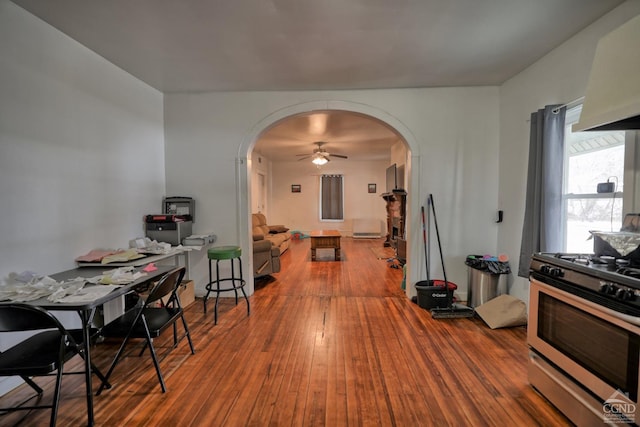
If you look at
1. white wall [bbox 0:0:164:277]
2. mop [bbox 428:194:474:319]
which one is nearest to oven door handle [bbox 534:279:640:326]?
mop [bbox 428:194:474:319]

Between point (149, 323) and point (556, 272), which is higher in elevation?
point (556, 272)

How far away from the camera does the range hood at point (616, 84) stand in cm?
144

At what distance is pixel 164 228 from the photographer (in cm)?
325

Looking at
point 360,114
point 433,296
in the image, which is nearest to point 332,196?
point 360,114

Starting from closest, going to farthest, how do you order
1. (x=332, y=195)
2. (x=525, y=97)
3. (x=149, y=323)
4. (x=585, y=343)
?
(x=585, y=343), (x=149, y=323), (x=525, y=97), (x=332, y=195)

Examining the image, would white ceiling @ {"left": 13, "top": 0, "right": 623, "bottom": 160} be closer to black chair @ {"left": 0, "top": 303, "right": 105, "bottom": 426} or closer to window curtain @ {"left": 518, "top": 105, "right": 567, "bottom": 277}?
window curtain @ {"left": 518, "top": 105, "right": 567, "bottom": 277}

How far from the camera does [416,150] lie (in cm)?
342

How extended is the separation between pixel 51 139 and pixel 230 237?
1.93 metres

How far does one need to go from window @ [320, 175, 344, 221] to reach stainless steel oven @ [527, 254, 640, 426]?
7.79 m

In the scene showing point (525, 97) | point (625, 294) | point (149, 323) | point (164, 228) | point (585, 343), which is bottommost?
point (149, 323)

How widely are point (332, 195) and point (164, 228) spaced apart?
6.73 m

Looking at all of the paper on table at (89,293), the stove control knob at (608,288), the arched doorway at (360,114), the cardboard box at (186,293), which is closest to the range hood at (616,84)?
the stove control knob at (608,288)

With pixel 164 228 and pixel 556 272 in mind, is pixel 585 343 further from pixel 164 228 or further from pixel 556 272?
pixel 164 228

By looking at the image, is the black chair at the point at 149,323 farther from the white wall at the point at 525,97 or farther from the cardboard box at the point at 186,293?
the white wall at the point at 525,97
